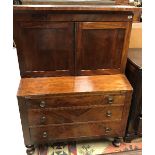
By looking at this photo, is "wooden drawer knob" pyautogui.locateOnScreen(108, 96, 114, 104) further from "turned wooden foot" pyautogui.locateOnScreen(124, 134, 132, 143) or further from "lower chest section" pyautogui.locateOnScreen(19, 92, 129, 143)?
"turned wooden foot" pyautogui.locateOnScreen(124, 134, 132, 143)

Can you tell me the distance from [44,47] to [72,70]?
295 millimetres

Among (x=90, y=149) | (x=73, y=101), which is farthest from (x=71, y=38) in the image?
(x=90, y=149)

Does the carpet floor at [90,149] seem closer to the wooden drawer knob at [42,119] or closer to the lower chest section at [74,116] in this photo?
the lower chest section at [74,116]

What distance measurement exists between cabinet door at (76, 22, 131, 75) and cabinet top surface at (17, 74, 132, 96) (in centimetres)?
6

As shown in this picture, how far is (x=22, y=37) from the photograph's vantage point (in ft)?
4.33

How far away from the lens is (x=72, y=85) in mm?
1430

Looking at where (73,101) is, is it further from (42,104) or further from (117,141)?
(117,141)

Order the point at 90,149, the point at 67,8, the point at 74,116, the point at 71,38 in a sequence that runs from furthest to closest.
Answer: the point at 90,149 → the point at 74,116 → the point at 71,38 → the point at 67,8

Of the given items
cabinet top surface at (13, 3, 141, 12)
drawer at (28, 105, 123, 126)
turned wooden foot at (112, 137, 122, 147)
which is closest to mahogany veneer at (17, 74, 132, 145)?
drawer at (28, 105, 123, 126)

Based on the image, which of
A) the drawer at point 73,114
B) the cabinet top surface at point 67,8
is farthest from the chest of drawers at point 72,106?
the cabinet top surface at point 67,8

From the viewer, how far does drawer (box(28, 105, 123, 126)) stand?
142 centimetres

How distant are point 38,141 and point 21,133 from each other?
0.18 metres
